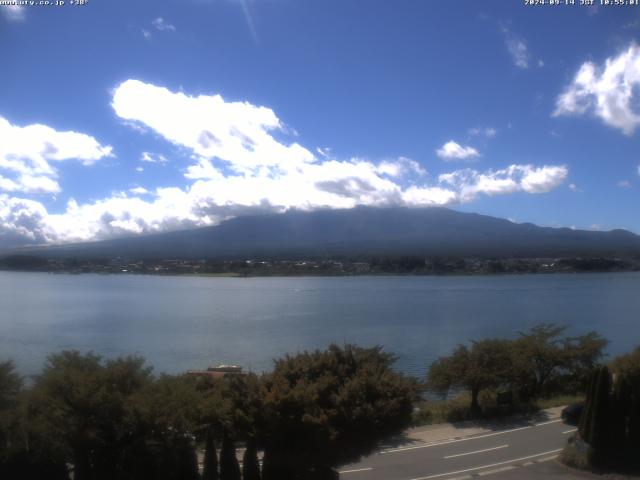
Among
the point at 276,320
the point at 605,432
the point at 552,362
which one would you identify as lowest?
the point at 276,320

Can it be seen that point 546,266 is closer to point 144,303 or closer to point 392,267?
point 392,267

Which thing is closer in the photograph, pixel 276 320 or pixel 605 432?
pixel 605 432

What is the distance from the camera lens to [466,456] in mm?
10352

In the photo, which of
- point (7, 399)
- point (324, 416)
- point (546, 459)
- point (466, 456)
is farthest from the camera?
point (466, 456)

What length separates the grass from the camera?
46.5ft

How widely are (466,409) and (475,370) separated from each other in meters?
1.22

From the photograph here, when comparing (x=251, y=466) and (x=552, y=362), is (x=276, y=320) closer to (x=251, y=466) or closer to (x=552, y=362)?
(x=552, y=362)

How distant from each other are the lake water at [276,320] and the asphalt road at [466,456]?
11094 millimetres

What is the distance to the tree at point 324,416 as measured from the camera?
291 inches

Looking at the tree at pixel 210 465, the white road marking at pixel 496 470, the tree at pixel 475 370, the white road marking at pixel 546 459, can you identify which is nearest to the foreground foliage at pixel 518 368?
the tree at pixel 475 370

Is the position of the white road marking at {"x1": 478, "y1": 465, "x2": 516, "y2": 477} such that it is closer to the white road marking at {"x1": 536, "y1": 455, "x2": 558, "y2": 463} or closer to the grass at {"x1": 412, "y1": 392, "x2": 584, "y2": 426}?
the white road marking at {"x1": 536, "y1": 455, "x2": 558, "y2": 463}

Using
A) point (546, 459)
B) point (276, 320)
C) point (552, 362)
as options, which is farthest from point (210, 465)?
point (276, 320)

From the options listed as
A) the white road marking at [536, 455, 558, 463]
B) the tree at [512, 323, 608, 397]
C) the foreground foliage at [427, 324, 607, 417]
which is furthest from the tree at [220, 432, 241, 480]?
the tree at [512, 323, 608, 397]

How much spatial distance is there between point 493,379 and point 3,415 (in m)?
11.9
